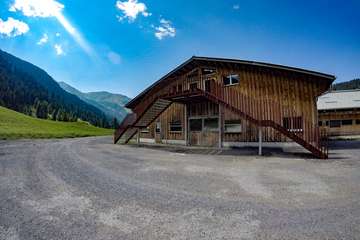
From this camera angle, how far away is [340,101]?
32875mm

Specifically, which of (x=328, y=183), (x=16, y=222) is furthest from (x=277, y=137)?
(x=16, y=222)

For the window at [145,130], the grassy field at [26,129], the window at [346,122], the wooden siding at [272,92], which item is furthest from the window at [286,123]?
the grassy field at [26,129]

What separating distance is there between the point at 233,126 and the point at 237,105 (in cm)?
341

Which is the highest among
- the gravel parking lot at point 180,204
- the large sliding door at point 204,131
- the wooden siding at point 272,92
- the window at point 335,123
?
the wooden siding at point 272,92

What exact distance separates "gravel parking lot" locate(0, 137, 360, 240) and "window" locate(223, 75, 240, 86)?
10.6 metres

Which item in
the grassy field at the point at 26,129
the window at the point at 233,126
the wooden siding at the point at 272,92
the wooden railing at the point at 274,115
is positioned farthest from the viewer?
the grassy field at the point at 26,129

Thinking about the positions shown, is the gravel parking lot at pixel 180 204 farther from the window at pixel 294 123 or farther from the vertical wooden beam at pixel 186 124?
the vertical wooden beam at pixel 186 124

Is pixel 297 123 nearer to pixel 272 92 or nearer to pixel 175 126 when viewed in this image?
pixel 272 92

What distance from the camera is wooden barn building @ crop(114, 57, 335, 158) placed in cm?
1433

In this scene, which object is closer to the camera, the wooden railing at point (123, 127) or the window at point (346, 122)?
the wooden railing at point (123, 127)

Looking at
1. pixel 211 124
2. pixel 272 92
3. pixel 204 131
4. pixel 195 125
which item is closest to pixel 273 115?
pixel 272 92

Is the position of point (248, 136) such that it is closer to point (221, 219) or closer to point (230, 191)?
point (230, 191)

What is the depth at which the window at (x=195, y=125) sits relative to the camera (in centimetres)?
2006

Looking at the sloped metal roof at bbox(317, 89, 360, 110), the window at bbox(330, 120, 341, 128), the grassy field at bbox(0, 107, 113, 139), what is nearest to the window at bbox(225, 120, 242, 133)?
the sloped metal roof at bbox(317, 89, 360, 110)
